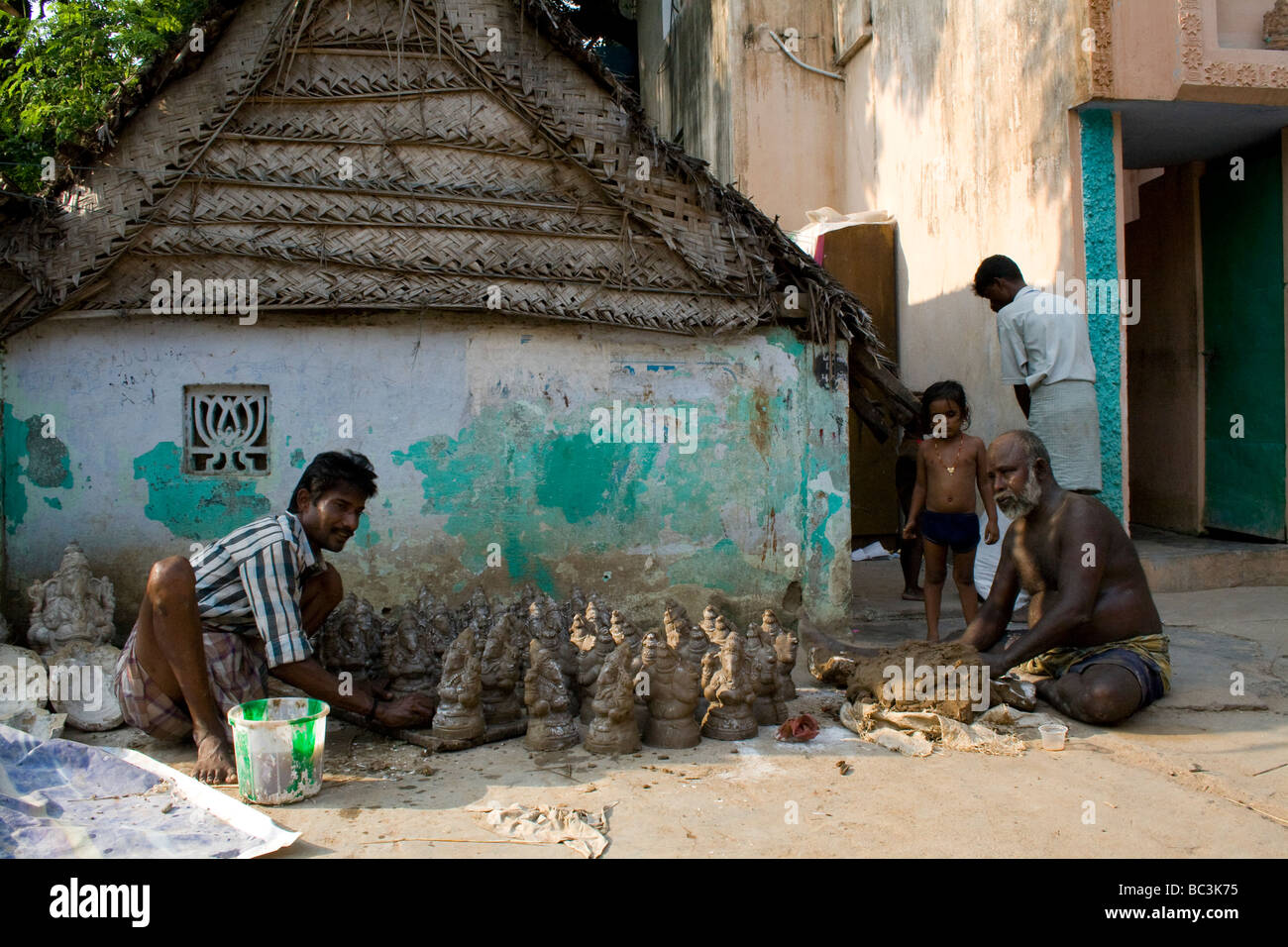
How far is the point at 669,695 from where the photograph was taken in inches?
165

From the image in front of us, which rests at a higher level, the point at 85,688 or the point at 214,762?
the point at 85,688

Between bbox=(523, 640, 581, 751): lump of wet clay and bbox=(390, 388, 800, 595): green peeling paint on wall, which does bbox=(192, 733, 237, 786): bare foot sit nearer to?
bbox=(523, 640, 581, 751): lump of wet clay

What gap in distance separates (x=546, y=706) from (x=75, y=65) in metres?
7.31

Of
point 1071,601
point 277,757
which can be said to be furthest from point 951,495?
point 277,757

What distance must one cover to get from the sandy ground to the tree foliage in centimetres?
592

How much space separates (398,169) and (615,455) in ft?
6.68

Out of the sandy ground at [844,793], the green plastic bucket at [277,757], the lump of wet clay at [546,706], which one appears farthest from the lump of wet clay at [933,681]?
the green plastic bucket at [277,757]

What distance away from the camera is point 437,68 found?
5.73 metres

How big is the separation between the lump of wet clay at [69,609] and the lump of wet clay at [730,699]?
3054mm

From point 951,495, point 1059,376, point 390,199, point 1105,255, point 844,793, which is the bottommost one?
point 844,793

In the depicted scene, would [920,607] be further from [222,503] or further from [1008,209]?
[222,503]

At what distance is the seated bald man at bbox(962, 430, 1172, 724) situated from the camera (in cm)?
446

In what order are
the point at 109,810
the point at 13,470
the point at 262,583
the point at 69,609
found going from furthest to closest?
the point at 13,470 < the point at 69,609 < the point at 262,583 < the point at 109,810

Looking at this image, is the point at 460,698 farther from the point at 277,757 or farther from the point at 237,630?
the point at 237,630
